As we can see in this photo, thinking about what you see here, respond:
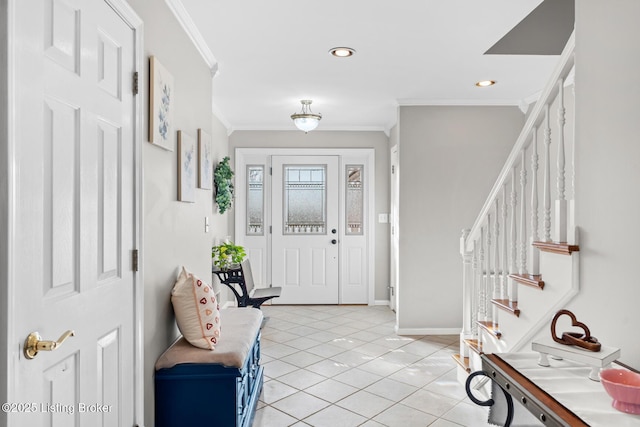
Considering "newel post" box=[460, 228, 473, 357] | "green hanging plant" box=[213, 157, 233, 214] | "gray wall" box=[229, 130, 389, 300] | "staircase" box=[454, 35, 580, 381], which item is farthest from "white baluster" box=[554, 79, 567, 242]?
"gray wall" box=[229, 130, 389, 300]

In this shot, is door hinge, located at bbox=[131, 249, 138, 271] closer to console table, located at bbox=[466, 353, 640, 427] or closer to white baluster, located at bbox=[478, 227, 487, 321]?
console table, located at bbox=[466, 353, 640, 427]

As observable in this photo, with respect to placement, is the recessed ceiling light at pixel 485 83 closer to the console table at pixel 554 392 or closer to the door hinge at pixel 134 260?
the console table at pixel 554 392

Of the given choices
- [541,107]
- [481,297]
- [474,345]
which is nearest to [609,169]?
[541,107]

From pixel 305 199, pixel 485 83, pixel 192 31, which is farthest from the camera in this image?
pixel 305 199

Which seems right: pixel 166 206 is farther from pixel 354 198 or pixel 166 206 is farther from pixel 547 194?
pixel 354 198

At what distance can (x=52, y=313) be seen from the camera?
1.28 metres

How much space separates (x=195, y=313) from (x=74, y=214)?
3.26 ft

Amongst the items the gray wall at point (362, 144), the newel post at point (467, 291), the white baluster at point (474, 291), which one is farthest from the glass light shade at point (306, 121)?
the white baluster at point (474, 291)

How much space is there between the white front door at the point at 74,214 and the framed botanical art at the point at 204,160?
44.1 inches

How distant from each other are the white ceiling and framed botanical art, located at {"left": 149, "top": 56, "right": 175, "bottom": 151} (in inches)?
18.6

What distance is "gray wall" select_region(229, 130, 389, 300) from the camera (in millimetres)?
6031

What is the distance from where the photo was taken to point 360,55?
3.26 meters

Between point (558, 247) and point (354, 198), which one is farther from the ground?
point (354, 198)

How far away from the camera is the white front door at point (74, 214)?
1.15 meters
